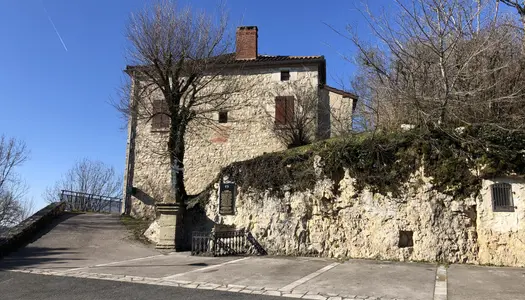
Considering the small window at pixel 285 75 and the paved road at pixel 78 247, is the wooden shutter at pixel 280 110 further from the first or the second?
the paved road at pixel 78 247

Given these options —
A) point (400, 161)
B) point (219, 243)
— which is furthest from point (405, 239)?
point (219, 243)

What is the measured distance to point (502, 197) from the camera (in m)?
9.28

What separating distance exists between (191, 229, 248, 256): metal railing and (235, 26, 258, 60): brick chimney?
41.0 ft

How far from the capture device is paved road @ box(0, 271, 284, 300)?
605 centimetres

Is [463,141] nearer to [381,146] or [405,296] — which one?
[381,146]

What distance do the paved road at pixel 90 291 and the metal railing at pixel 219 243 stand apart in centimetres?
424

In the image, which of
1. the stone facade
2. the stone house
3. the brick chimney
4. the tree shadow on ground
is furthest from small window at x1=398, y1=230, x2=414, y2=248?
the brick chimney

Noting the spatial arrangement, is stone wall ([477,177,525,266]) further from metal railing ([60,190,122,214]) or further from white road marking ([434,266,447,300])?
metal railing ([60,190,122,214])

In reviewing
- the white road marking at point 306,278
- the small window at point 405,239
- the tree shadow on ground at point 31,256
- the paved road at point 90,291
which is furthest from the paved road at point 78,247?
the small window at point 405,239

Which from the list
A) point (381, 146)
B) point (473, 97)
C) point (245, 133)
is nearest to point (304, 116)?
point (245, 133)

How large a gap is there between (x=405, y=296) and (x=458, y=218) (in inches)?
182

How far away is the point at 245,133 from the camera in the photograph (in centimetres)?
2050

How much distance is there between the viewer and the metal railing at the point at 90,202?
78.1 ft

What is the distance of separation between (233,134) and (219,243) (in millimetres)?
9944
